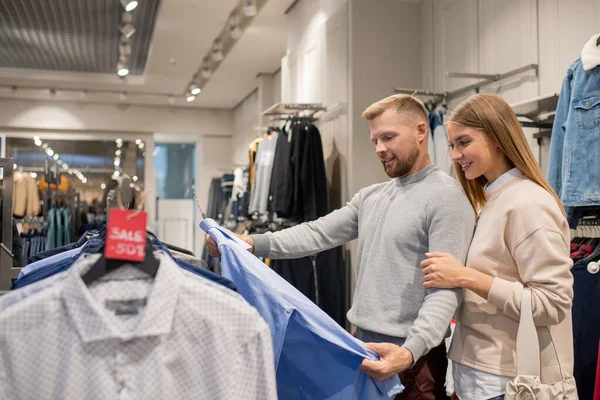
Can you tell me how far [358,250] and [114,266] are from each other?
102 cm

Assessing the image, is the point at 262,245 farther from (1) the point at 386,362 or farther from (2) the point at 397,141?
(1) the point at 386,362

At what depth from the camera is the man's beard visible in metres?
1.94

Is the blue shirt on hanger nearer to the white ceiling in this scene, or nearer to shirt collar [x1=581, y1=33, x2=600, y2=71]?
shirt collar [x1=581, y1=33, x2=600, y2=71]

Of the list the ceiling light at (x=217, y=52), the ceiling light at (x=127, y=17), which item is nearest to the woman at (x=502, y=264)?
the ceiling light at (x=127, y=17)

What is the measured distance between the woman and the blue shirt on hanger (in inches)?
10.2

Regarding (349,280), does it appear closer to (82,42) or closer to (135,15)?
(135,15)

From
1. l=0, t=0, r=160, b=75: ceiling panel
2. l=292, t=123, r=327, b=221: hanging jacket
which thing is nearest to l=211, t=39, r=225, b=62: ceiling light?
l=0, t=0, r=160, b=75: ceiling panel

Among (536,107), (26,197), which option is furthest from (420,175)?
(26,197)

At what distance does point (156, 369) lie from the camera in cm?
115

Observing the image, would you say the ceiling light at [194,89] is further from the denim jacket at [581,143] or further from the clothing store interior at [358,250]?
the denim jacket at [581,143]

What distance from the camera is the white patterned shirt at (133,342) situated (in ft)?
3.64

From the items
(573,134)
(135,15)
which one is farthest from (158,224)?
(573,134)

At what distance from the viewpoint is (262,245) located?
2.00 m

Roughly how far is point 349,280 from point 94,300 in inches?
139
